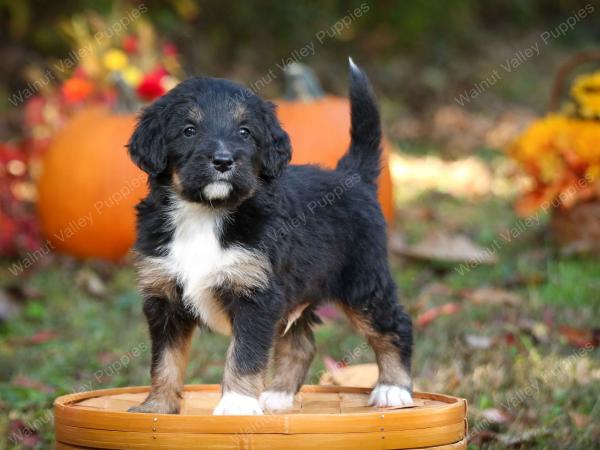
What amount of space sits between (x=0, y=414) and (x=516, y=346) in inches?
116

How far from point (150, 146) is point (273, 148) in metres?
0.47

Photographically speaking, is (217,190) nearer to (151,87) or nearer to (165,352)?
(165,352)

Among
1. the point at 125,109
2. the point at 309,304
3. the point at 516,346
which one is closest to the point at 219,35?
the point at 125,109

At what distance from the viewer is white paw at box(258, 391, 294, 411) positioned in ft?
13.1

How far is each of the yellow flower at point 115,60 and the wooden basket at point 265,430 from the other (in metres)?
5.87

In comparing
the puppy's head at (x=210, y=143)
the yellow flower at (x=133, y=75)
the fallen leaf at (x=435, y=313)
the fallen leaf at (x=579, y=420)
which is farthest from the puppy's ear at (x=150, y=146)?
the yellow flower at (x=133, y=75)

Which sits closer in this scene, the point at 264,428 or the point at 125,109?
the point at 264,428

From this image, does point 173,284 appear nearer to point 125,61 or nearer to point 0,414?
point 0,414

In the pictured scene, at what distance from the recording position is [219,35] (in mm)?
13750

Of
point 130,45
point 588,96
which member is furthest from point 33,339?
point 588,96

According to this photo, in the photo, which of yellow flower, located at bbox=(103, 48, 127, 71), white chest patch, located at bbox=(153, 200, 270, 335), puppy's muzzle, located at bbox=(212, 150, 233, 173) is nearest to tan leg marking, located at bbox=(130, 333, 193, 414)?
white chest patch, located at bbox=(153, 200, 270, 335)

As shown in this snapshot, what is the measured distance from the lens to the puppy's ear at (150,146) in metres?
3.54

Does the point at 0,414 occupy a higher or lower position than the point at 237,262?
lower

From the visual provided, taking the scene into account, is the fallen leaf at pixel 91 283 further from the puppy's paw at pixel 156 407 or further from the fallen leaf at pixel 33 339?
the puppy's paw at pixel 156 407
